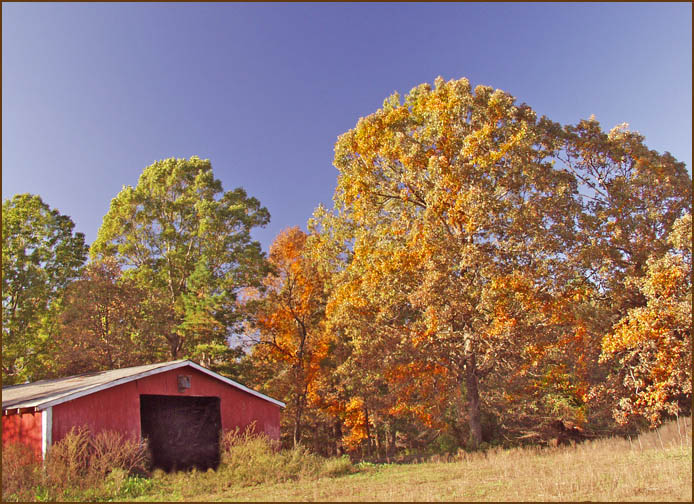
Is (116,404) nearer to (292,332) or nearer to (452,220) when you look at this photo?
(452,220)

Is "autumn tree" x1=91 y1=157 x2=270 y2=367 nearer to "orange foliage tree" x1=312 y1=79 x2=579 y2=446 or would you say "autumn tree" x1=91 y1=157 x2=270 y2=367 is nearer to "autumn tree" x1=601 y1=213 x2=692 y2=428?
"orange foliage tree" x1=312 y1=79 x2=579 y2=446

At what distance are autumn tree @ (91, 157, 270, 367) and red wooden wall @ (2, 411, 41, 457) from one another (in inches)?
568

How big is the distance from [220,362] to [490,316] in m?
19.0

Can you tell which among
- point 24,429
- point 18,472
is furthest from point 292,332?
point 18,472

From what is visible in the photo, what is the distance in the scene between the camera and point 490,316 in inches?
828

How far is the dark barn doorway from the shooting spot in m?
20.9

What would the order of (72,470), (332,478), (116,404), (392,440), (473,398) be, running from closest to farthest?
(72,470) < (332,478) < (116,404) < (473,398) < (392,440)

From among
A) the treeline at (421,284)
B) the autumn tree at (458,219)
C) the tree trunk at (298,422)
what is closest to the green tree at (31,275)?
the treeline at (421,284)

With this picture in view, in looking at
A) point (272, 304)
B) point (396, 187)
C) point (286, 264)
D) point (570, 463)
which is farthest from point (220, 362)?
point (570, 463)

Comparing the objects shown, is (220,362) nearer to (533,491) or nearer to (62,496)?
(62,496)

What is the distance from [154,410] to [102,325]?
11328 mm

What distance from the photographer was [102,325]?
3142 cm

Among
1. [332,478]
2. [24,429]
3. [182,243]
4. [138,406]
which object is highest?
[182,243]

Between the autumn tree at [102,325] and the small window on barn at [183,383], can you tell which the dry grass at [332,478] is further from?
the autumn tree at [102,325]
